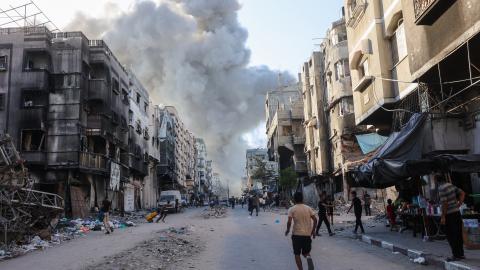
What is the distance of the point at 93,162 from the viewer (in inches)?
1387

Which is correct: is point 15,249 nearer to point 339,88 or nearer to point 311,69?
point 339,88

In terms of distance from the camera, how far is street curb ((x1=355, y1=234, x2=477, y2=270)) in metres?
8.27

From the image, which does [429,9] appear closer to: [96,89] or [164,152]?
[96,89]

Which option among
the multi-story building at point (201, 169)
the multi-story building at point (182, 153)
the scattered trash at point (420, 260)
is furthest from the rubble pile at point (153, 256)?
the multi-story building at point (201, 169)

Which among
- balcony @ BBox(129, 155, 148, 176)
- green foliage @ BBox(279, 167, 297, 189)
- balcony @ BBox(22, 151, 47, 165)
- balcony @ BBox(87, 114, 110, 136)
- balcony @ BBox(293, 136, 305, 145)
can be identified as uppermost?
balcony @ BBox(293, 136, 305, 145)

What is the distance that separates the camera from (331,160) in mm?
44750

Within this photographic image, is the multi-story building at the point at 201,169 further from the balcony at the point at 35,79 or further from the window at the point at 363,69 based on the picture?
the window at the point at 363,69

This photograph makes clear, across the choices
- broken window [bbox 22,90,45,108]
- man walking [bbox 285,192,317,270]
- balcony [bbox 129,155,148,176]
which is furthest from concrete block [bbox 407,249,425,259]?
balcony [bbox 129,155,148,176]

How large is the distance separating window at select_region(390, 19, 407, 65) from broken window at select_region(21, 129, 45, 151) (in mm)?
26176

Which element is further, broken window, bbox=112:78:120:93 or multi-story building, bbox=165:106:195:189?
multi-story building, bbox=165:106:195:189

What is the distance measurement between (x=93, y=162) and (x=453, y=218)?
99.9 ft

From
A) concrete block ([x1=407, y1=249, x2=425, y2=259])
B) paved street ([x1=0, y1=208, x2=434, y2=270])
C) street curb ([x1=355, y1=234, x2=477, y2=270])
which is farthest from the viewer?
concrete block ([x1=407, y1=249, x2=425, y2=259])

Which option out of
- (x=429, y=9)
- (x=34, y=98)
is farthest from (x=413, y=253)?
(x=34, y=98)

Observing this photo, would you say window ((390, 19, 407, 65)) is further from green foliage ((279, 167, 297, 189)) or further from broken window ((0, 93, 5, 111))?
green foliage ((279, 167, 297, 189))
